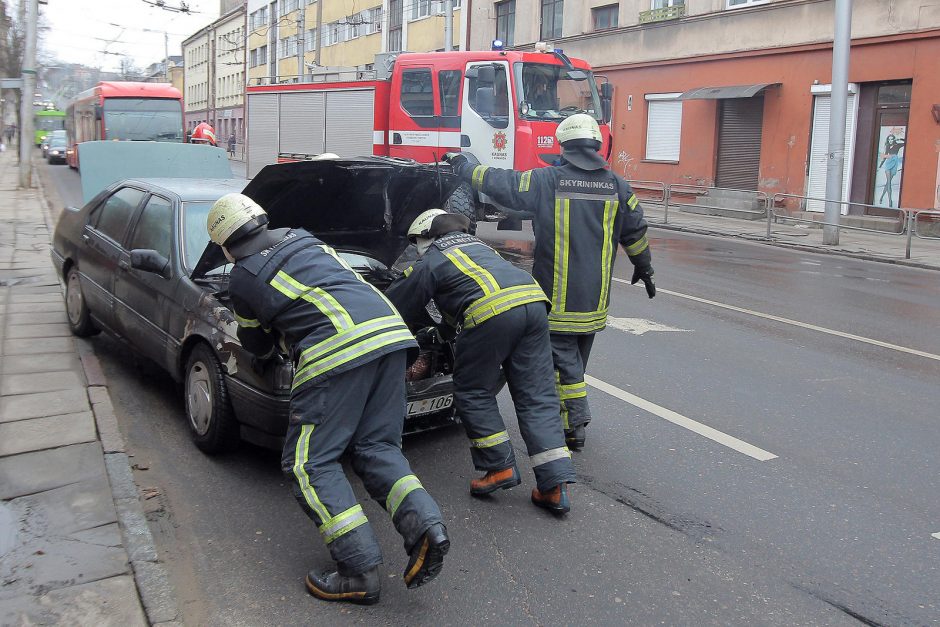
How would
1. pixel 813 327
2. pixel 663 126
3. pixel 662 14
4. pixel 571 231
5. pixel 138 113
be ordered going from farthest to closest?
pixel 138 113 → pixel 663 126 → pixel 662 14 → pixel 813 327 → pixel 571 231

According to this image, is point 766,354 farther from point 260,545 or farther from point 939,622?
point 260,545

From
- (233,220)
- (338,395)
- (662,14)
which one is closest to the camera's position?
(338,395)

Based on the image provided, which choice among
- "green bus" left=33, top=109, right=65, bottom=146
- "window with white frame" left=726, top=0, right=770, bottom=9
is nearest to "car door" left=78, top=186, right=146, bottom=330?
"window with white frame" left=726, top=0, right=770, bottom=9

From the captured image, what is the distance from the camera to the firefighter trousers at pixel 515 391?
14.1 ft

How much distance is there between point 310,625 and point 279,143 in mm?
16753

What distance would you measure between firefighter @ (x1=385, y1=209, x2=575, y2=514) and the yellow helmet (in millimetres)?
837

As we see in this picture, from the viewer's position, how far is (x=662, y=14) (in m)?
25.1

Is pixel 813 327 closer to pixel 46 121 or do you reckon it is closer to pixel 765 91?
pixel 765 91

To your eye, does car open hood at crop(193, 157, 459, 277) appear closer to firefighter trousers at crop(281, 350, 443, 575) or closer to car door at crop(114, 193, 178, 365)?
car door at crop(114, 193, 178, 365)

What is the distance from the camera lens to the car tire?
187 inches

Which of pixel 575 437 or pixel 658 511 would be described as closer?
pixel 658 511

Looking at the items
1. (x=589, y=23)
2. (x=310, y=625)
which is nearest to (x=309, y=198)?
(x=310, y=625)

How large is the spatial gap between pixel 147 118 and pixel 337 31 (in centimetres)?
2418

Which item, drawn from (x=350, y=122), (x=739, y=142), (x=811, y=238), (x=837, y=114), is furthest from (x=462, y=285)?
(x=739, y=142)
